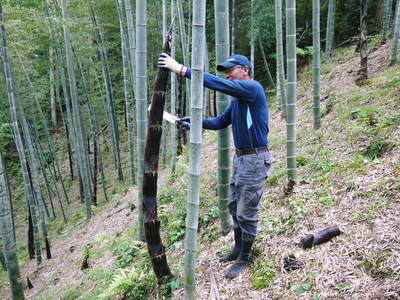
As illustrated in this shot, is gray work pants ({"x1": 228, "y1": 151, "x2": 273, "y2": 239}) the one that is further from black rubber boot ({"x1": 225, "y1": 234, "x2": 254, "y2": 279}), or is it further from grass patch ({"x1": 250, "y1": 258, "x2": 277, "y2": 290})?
grass patch ({"x1": 250, "y1": 258, "x2": 277, "y2": 290})

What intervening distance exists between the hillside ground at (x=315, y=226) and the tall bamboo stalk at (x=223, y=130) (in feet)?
0.97

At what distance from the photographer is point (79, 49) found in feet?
32.1

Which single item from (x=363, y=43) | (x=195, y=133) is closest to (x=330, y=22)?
(x=363, y=43)

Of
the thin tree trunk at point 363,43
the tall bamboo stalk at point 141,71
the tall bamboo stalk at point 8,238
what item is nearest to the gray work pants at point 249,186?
the tall bamboo stalk at point 141,71

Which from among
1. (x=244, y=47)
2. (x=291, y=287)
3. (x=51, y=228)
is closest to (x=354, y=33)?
(x=244, y=47)

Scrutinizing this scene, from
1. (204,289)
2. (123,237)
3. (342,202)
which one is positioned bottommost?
(123,237)

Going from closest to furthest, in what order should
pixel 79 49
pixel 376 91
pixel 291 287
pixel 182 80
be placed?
pixel 291 287, pixel 376 91, pixel 79 49, pixel 182 80

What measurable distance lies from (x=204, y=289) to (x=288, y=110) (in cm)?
206

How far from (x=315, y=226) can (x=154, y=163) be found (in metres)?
1.59

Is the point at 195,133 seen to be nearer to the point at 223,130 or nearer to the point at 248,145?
the point at 248,145

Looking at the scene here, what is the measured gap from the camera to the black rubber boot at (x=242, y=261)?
261 cm

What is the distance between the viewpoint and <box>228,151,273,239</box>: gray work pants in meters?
2.46

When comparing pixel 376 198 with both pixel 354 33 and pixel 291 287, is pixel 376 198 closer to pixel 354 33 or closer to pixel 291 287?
pixel 291 287

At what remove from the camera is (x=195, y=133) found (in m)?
1.99
